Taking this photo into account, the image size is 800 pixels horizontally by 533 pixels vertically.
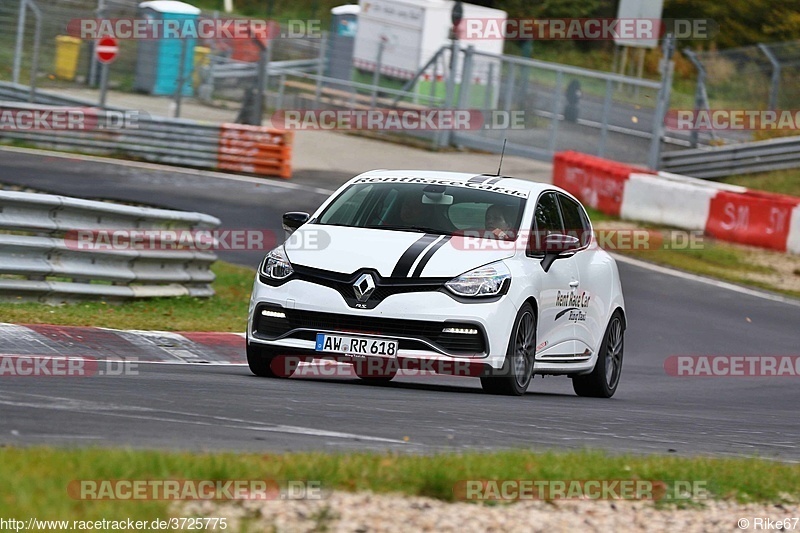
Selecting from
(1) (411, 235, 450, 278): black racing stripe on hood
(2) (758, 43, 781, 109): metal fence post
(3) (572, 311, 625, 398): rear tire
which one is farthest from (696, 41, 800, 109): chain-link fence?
(1) (411, 235, 450, 278): black racing stripe on hood

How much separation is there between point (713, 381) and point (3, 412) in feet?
30.8

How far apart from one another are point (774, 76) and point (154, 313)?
62.7 feet

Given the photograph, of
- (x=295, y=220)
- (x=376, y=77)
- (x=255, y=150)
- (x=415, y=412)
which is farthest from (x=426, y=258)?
(x=376, y=77)

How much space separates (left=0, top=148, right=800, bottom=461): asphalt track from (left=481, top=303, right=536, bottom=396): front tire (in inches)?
6.3

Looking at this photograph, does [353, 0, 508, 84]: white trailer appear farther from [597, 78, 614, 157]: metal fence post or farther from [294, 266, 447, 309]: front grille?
[294, 266, 447, 309]: front grille

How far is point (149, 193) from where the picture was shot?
24.0 meters

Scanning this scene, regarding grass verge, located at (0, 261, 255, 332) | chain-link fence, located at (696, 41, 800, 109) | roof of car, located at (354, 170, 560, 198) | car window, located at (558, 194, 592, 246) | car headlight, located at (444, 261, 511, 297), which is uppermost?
chain-link fence, located at (696, 41, 800, 109)

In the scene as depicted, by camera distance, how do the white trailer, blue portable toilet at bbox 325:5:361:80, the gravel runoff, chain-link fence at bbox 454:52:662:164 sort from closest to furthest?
the gravel runoff, chain-link fence at bbox 454:52:662:164, blue portable toilet at bbox 325:5:361:80, the white trailer

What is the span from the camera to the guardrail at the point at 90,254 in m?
12.7

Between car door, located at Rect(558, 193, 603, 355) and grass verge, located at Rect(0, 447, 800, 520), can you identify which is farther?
car door, located at Rect(558, 193, 603, 355)

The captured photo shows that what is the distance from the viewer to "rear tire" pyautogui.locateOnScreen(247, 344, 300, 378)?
395 inches

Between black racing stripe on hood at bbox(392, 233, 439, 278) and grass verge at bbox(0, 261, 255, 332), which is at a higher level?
black racing stripe on hood at bbox(392, 233, 439, 278)

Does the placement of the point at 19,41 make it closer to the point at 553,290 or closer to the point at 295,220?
the point at 295,220

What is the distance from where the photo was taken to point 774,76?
2948 centimetres
